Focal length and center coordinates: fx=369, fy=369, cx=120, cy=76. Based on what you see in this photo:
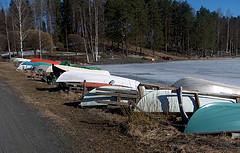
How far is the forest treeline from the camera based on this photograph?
56844mm

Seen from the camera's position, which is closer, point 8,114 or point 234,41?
point 8,114

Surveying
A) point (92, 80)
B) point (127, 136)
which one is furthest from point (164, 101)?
point (92, 80)

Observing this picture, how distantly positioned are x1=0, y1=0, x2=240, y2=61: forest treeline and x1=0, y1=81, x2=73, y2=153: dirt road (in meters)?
37.0

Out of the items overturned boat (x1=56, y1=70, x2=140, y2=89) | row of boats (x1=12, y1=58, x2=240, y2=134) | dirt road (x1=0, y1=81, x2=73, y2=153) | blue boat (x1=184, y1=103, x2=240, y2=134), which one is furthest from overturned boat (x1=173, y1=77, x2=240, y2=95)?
dirt road (x1=0, y1=81, x2=73, y2=153)

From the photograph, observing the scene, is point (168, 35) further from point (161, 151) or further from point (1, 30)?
point (161, 151)

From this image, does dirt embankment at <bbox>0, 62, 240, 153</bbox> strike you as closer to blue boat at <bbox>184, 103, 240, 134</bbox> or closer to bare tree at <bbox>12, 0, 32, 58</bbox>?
blue boat at <bbox>184, 103, 240, 134</bbox>

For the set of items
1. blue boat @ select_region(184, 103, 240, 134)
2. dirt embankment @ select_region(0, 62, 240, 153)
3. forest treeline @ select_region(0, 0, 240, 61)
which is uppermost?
forest treeline @ select_region(0, 0, 240, 61)

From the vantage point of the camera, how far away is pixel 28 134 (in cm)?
686

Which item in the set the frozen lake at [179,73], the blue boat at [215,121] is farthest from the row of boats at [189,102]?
the frozen lake at [179,73]

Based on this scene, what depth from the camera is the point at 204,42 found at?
83.4 m

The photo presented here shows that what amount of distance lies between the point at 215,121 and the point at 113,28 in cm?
5571

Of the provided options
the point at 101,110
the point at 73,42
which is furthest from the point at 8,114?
the point at 73,42

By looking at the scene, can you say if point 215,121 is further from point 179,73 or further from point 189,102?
point 179,73

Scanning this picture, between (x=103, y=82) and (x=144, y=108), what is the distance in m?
5.54
